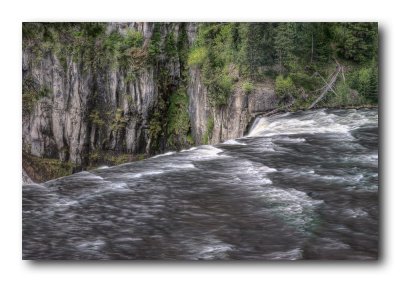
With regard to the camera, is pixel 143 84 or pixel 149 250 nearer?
pixel 149 250

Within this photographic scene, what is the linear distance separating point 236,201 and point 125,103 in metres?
1.13

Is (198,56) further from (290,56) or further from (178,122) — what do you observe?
(290,56)

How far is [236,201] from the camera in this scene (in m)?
4.90

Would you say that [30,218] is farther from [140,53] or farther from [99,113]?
[140,53]

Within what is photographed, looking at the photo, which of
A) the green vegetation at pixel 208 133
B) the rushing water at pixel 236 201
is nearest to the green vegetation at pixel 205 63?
the green vegetation at pixel 208 133

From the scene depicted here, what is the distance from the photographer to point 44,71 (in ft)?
16.5

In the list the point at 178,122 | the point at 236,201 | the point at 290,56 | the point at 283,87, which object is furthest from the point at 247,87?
the point at 236,201

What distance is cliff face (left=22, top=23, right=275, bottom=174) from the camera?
505 centimetres

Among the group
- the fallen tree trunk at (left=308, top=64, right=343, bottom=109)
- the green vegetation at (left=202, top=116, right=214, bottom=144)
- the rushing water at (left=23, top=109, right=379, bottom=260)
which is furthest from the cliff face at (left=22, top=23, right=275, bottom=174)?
the fallen tree trunk at (left=308, top=64, right=343, bottom=109)

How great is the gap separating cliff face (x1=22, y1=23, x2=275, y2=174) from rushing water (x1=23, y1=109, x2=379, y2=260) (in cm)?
15

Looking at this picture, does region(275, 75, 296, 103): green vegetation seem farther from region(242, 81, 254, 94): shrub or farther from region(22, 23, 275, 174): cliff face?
region(242, 81, 254, 94): shrub

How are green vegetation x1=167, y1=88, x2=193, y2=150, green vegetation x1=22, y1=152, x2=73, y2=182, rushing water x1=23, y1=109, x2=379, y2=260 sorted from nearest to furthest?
rushing water x1=23, y1=109, x2=379, y2=260 < green vegetation x1=22, y1=152, x2=73, y2=182 < green vegetation x1=167, y1=88, x2=193, y2=150
